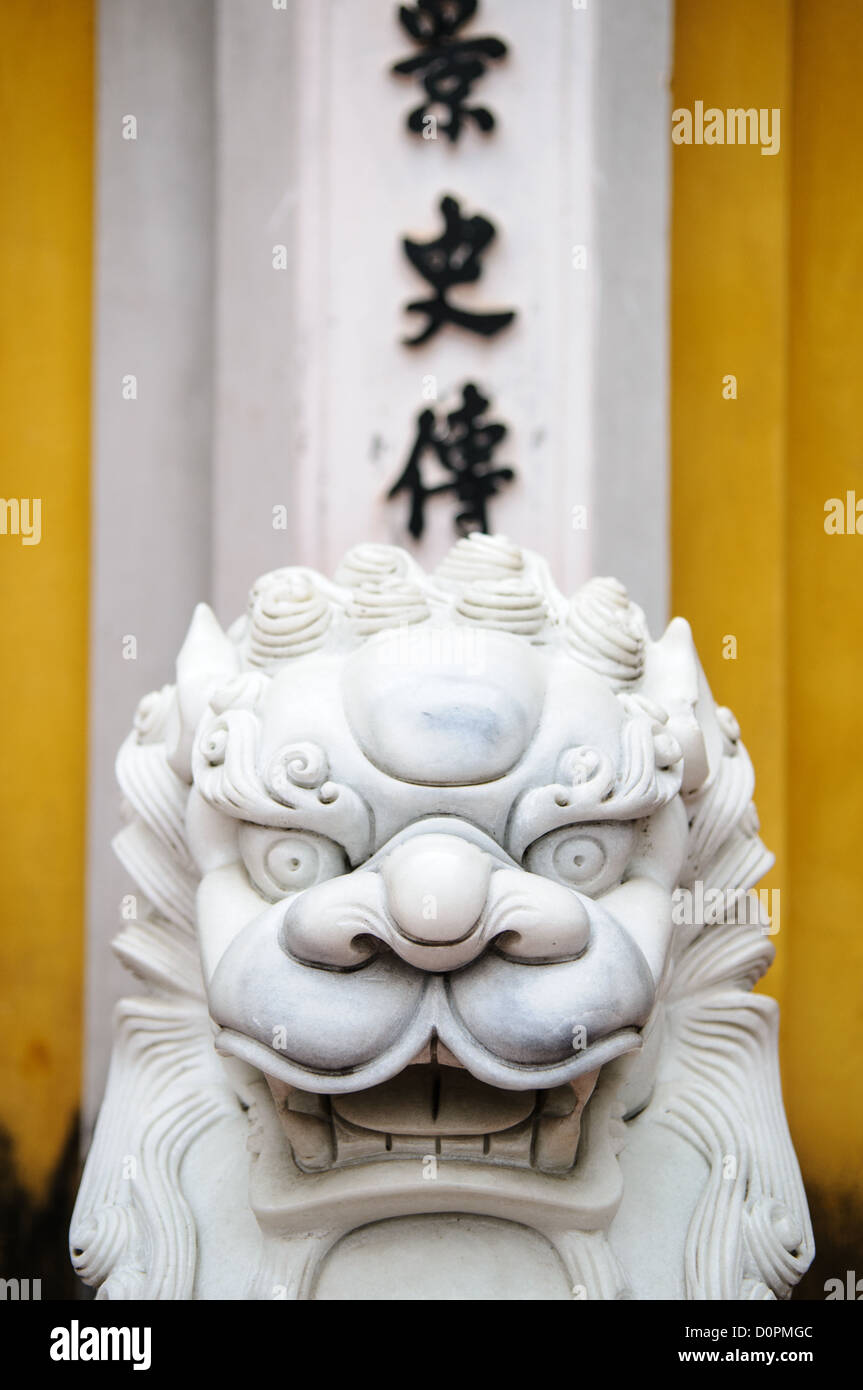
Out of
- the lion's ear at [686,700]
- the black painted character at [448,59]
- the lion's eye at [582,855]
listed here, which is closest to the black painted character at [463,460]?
the black painted character at [448,59]

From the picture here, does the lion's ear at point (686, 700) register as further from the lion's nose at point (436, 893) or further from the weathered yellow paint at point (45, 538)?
the weathered yellow paint at point (45, 538)

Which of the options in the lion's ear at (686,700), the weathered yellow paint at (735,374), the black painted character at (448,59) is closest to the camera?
the lion's ear at (686,700)

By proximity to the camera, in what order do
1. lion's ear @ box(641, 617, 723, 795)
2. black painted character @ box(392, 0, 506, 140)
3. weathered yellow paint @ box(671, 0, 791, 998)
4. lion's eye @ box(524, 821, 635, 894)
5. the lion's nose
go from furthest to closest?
weathered yellow paint @ box(671, 0, 791, 998) < black painted character @ box(392, 0, 506, 140) < lion's ear @ box(641, 617, 723, 795) < lion's eye @ box(524, 821, 635, 894) < the lion's nose

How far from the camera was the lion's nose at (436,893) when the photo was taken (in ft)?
4.27

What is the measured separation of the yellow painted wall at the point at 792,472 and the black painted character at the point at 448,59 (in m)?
0.60

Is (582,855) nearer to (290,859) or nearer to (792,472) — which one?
(290,859)

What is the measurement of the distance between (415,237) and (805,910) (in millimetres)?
1702

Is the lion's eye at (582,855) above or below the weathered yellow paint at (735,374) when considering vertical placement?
below

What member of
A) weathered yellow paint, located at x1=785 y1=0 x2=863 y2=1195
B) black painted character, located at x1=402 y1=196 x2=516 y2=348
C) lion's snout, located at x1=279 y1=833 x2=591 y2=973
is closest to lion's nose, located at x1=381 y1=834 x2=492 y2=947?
lion's snout, located at x1=279 y1=833 x2=591 y2=973

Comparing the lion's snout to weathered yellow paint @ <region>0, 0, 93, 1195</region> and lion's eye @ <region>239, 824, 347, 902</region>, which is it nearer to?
lion's eye @ <region>239, 824, 347, 902</region>

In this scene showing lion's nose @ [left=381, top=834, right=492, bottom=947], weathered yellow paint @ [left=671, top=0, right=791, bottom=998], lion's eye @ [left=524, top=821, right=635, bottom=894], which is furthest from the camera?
weathered yellow paint @ [left=671, top=0, right=791, bottom=998]

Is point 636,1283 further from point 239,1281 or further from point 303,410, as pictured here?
point 303,410

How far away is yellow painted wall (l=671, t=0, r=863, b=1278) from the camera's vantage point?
3.02 m

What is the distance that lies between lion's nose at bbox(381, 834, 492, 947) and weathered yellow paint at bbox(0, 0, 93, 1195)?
6.45 feet
